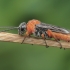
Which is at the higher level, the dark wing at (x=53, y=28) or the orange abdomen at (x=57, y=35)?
the dark wing at (x=53, y=28)

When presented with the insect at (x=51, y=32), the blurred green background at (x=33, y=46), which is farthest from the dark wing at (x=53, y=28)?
the blurred green background at (x=33, y=46)

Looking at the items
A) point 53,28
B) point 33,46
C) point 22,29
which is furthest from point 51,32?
point 33,46

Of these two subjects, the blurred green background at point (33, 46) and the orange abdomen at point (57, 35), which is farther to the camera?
the blurred green background at point (33, 46)

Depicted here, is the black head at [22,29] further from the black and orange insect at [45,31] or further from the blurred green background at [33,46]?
the blurred green background at [33,46]

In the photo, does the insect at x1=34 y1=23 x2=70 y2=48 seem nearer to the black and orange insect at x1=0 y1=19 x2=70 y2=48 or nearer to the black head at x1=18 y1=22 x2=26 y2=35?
the black and orange insect at x1=0 y1=19 x2=70 y2=48

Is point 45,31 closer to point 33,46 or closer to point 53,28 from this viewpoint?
point 53,28

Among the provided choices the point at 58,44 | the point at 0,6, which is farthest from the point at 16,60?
the point at 58,44

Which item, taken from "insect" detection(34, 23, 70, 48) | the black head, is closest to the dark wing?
"insect" detection(34, 23, 70, 48)
